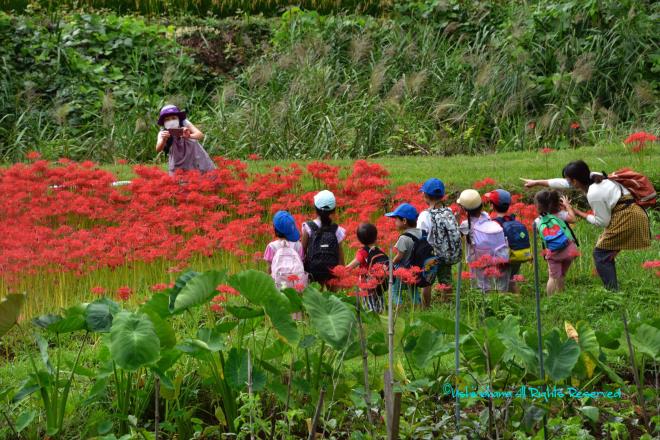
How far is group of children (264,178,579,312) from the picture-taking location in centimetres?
782

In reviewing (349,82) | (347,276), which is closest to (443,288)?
(347,276)

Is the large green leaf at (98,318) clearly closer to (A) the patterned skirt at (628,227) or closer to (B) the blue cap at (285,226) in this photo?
(B) the blue cap at (285,226)

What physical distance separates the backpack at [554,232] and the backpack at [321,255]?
5.14 ft

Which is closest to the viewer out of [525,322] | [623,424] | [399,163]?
[623,424]

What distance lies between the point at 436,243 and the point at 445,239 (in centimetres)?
7

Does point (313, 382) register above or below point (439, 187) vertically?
below

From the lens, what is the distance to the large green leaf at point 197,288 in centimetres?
482

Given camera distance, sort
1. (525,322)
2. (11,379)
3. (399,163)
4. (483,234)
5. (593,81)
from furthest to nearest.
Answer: (593,81) → (399,163) → (483,234) → (525,322) → (11,379)

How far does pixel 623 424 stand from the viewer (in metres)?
4.84

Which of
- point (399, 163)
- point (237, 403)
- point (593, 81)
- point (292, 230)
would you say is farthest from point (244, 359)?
point (593, 81)

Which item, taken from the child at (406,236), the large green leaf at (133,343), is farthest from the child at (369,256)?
the large green leaf at (133,343)

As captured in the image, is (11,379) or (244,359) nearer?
(244,359)

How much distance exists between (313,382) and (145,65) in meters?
12.5

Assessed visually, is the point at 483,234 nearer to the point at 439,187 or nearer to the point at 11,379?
the point at 439,187
